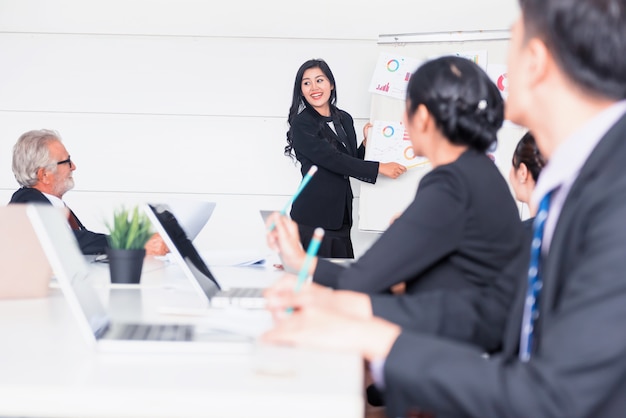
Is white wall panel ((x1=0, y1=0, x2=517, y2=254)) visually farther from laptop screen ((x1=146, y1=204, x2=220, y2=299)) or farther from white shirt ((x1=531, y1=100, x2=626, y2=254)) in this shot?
white shirt ((x1=531, y1=100, x2=626, y2=254))

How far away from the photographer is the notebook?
167 cm

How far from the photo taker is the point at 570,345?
0.78m

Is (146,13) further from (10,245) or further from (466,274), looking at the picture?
(466,274)

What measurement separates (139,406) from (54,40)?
4.15 meters

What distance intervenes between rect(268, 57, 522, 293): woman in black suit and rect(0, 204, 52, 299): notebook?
0.67 m

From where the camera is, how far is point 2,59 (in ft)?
15.4

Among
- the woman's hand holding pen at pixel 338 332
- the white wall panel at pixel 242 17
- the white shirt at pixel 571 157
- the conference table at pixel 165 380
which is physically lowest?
the conference table at pixel 165 380

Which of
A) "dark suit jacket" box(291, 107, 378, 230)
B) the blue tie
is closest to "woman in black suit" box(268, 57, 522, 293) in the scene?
the blue tie

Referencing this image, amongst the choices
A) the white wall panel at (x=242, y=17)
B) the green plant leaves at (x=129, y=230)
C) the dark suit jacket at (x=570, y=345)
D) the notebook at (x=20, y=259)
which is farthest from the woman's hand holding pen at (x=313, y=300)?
the white wall panel at (x=242, y=17)

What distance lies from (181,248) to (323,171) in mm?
2453

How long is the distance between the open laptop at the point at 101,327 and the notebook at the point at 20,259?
335 mm

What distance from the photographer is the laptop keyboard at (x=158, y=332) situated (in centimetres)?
122

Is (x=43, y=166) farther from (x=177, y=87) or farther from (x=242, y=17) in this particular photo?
(x=242, y=17)

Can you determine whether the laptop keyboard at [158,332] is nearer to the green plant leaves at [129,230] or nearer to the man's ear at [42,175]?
the green plant leaves at [129,230]
